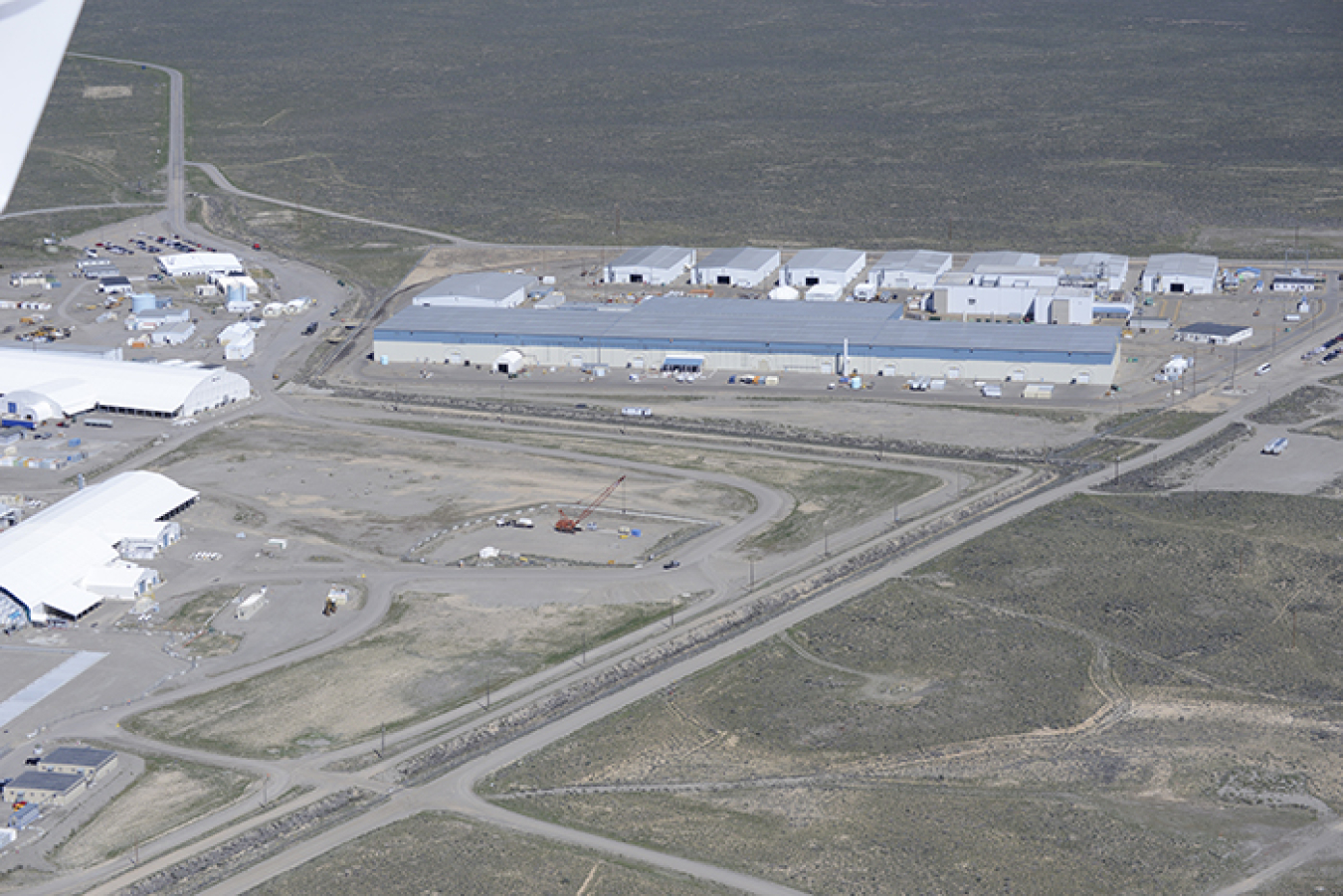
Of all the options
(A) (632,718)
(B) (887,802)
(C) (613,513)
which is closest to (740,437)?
(C) (613,513)

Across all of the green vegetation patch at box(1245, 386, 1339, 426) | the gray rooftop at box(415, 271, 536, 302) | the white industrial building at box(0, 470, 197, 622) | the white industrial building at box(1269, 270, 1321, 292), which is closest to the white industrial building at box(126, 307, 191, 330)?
the gray rooftop at box(415, 271, 536, 302)

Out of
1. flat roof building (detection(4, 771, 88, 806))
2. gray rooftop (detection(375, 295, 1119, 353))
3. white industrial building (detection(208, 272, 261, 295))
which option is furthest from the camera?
white industrial building (detection(208, 272, 261, 295))

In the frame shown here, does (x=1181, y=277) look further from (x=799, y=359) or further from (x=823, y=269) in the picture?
(x=799, y=359)

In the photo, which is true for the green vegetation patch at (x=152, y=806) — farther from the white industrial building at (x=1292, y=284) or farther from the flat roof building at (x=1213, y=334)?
the white industrial building at (x=1292, y=284)

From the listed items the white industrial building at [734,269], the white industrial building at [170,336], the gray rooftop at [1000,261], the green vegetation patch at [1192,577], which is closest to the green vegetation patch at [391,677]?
the green vegetation patch at [1192,577]

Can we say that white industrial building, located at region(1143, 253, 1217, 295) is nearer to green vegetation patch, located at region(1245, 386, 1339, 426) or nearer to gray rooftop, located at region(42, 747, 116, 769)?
green vegetation patch, located at region(1245, 386, 1339, 426)

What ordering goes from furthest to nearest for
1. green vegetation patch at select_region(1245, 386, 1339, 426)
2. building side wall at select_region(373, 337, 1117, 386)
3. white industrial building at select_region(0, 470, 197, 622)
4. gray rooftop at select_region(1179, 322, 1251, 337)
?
gray rooftop at select_region(1179, 322, 1251, 337) → building side wall at select_region(373, 337, 1117, 386) → green vegetation patch at select_region(1245, 386, 1339, 426) → white industrial building at select_region(0, 470, 197, 622)

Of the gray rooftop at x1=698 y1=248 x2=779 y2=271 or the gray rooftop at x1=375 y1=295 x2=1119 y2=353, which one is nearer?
the gray rooftop at x1=375 y1=295 x2=1119 y2=353
